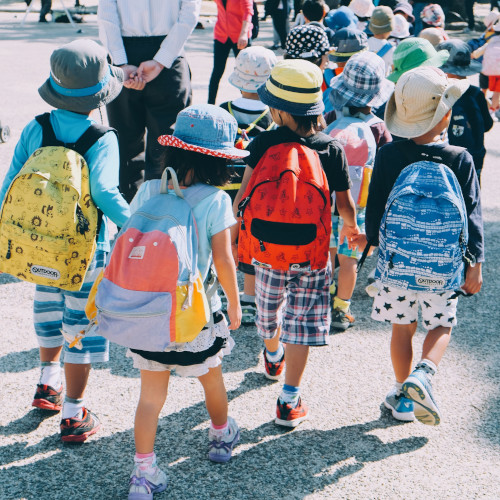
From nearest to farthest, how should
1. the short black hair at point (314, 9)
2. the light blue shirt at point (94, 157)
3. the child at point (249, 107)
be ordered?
the light blue shirt at point (94, 157)
the child at point (249, 107)
the short black hair at point (314, 9)

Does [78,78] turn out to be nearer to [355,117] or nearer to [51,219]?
[51,219]

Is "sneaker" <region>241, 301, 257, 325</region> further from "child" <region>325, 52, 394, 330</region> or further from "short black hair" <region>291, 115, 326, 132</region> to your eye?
"short black hair" <region>291, 115, 326, 132</region>

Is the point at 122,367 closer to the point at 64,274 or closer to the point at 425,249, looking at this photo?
the point at 64,274

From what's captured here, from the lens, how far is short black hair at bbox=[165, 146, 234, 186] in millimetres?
2641

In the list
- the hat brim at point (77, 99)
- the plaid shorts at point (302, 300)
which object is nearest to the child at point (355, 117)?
Result: the plaid shorts at point (302, 300)

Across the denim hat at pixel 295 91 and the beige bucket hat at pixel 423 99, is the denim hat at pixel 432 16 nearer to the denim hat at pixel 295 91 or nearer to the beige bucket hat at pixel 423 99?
the beige bucket hat at pixel 423 99

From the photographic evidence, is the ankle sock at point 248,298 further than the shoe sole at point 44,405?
Yes

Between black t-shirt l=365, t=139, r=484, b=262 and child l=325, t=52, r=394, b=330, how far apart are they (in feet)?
2.46

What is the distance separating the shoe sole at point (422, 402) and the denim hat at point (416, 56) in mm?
2606

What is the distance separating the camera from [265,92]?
313cm

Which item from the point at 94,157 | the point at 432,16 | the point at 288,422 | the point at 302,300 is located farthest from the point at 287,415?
the point at 432,16

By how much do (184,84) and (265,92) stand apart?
1838mm

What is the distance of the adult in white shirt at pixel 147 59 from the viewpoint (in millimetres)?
4594

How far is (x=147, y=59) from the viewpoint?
470 cm
